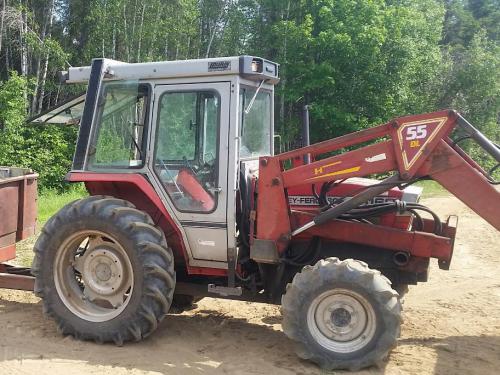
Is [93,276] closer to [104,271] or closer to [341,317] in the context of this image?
[104,271]

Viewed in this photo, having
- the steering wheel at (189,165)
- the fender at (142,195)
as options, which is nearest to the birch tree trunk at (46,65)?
the fender at (142,195)

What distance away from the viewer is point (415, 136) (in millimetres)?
4391

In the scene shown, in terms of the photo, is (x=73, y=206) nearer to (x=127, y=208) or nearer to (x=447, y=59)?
(x=127, y=208)

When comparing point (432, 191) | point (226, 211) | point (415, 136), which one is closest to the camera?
point (415, 136)

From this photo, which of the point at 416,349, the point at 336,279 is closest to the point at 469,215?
the point at 416,349

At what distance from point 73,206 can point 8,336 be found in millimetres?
1300

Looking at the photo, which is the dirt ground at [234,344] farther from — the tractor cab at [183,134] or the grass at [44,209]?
the grass at [44,209]

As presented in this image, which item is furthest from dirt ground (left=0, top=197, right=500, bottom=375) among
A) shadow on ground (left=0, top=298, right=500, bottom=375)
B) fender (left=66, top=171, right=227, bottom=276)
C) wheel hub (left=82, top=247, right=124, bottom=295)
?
fender (left=66, top=171, right=227, bottom=276)

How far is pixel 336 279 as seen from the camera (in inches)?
169

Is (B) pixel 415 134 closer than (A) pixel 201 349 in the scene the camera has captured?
Yes

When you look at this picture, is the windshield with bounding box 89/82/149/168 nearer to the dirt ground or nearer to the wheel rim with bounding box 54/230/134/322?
the wheel rim with bounding box 54/230/134/322

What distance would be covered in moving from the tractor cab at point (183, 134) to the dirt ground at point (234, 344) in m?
0.76

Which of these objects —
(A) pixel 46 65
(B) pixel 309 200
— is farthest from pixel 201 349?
(A) pixel 46 65

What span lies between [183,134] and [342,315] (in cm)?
202
